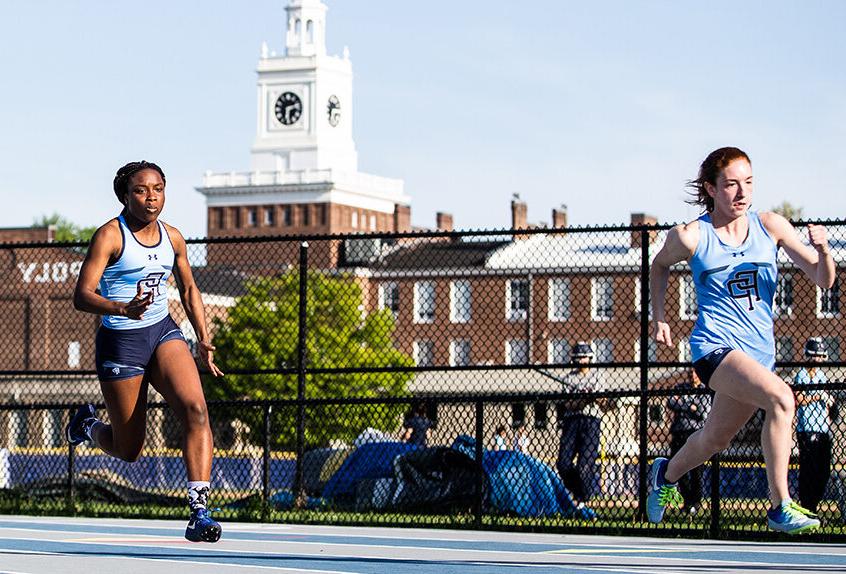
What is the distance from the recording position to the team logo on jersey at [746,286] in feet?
29.6

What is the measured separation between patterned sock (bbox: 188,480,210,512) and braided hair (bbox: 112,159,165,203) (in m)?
1.63

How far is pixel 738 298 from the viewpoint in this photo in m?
9.02

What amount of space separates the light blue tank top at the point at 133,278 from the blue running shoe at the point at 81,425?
1.22 metres

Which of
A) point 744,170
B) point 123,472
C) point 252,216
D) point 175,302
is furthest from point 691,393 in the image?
point 252,216

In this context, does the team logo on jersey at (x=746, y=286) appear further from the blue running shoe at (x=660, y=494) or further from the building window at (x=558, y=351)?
the building window at (x=558, y=351)

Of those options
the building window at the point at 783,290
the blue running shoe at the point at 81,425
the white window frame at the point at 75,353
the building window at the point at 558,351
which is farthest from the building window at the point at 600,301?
the blue running shoe at the point at 81,425

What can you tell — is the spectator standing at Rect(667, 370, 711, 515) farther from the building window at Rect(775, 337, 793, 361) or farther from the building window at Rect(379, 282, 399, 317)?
the building window at Rect(379, 282, 399, 317)

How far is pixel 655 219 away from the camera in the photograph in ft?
363

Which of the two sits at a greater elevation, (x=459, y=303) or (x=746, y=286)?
(x=459, y=303)

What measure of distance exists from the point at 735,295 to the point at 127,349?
10.7ft

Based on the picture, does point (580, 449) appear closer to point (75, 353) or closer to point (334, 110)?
point (75, 353)

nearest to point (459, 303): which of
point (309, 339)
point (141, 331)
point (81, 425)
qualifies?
point (309, 339)

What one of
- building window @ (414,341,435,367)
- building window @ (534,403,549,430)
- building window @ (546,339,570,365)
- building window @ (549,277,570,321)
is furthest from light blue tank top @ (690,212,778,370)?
building window @ (414,341,435,367)

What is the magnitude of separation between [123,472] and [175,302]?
172 feet
